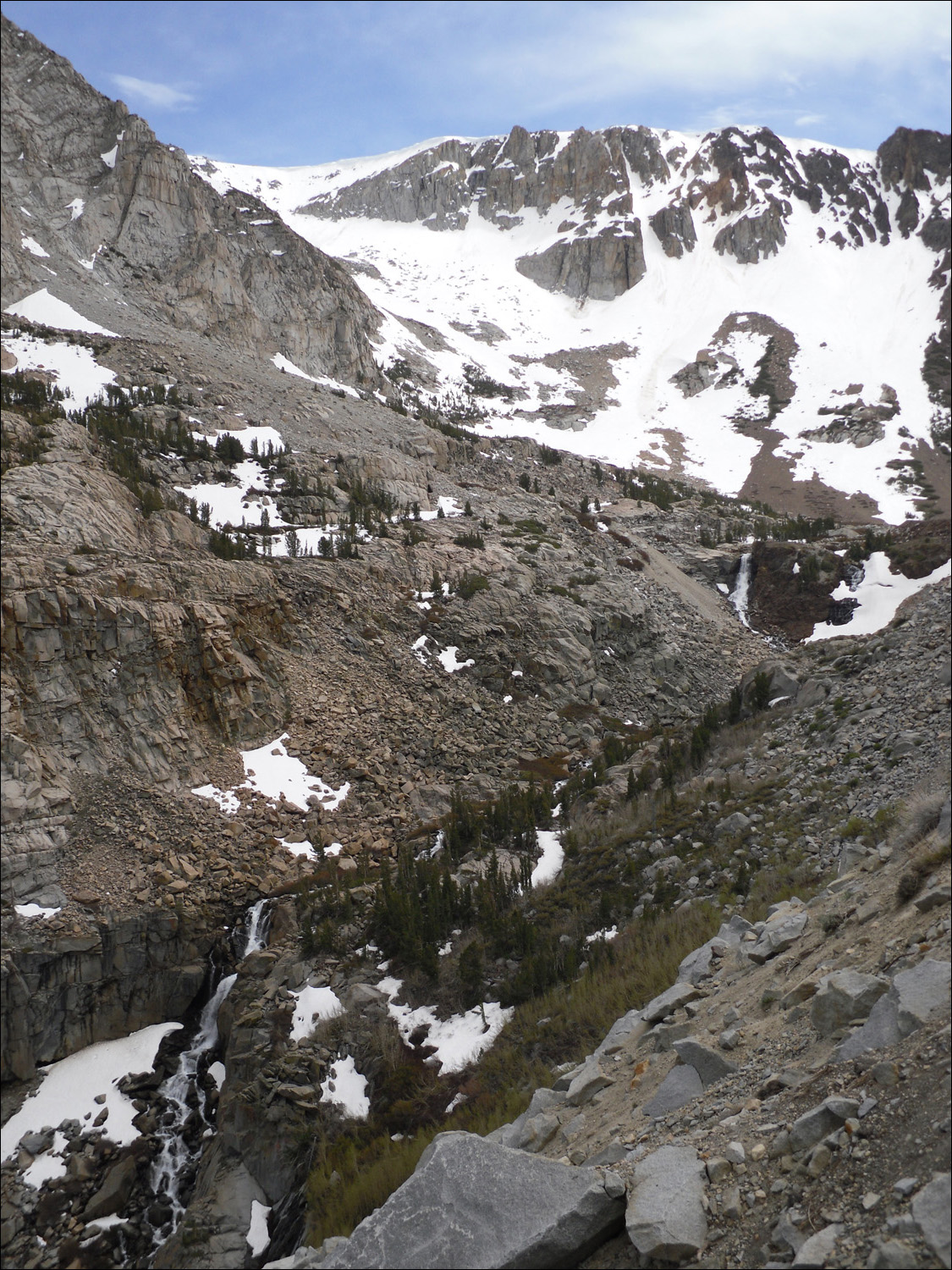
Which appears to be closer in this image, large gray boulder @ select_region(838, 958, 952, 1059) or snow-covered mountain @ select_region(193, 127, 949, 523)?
large gray boulder @ select_region(838, 958, 952, 1059)

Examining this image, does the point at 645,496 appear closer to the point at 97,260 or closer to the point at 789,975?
the point at 97,260

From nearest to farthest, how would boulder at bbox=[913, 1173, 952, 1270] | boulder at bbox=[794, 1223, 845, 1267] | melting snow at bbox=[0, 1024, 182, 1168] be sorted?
1. boulder at bbox=[913, 1173, 952, 1270]
2. boulder at bbox=[794, 1223, 845, 1267]
3. melting snow at bbox=[0, 1024, 182, 1168]

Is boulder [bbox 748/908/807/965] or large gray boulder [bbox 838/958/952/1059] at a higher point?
large gray boulder [bbox 838/958/952/1059]

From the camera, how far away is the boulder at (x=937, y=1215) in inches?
97.5

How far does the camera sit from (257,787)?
58.1 feet

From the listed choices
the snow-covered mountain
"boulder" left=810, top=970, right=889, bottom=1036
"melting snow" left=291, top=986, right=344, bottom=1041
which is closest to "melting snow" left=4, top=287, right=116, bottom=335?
the snow-covered mountain

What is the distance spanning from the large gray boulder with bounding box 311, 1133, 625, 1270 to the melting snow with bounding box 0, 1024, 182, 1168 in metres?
10.0

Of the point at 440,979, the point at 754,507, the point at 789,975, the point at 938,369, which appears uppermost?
the point at 938,369

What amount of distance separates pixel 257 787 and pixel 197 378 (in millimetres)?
28331

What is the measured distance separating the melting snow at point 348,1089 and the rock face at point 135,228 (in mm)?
46142

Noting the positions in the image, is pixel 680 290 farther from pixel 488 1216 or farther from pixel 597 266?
pixel 488 1216

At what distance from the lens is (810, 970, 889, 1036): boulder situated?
4.23 m

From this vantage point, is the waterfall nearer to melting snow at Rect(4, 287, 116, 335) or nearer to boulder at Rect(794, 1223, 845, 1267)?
boulder at Rect(794, 1223, 845, 1267)

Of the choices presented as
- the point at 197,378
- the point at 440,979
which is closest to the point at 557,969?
the point at 440,979
